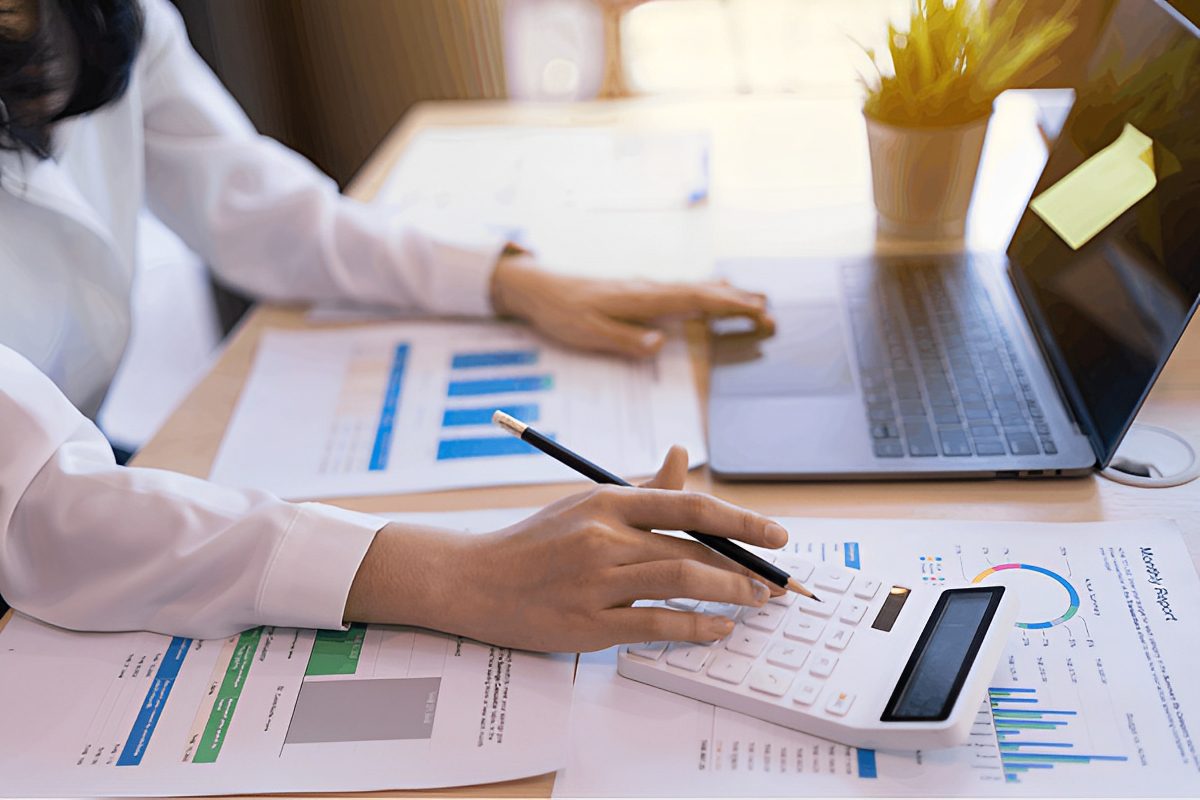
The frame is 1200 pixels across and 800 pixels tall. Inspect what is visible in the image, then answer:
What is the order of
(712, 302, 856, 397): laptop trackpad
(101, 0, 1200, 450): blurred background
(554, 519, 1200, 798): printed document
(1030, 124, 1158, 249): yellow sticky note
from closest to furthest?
(554, 519, 1200, 798): printed document → (1030, 124, 1158, 249): yellow sticky note → (712, 302, 856, 397): laptop trackpad → (101, 0, 1200, 450): blurred background

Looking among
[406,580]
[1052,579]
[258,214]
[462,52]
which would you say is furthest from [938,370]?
[462,52]

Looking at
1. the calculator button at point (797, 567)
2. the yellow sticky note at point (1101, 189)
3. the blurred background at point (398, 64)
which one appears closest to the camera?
the calculator button at point (797, 567)

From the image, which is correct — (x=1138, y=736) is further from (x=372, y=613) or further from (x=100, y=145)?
(x=100, y=145)

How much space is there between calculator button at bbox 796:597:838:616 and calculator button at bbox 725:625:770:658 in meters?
0.03

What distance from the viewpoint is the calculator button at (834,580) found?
65cm

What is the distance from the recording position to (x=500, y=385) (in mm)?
957

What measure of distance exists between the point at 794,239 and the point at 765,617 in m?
0.59

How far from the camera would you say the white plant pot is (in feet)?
3.38

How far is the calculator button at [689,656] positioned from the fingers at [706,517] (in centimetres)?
7

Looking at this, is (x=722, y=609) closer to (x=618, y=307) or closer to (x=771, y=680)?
(x=771, y=680)

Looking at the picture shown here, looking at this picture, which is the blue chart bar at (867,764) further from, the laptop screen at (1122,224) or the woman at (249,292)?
the laptop screen at (1122,224)

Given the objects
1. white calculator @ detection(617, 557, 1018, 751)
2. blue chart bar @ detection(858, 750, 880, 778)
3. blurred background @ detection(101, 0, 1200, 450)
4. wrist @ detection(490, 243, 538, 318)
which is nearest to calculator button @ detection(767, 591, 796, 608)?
white calculator @ detection(617, 557, 1018, 751)

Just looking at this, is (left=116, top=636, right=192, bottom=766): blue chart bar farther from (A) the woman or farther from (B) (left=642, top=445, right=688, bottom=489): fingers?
(B) (left=642, top=445, right=688, bottom=489): fingers

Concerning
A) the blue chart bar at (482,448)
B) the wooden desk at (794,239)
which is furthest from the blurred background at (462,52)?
the blue chart bar at (482,448)
